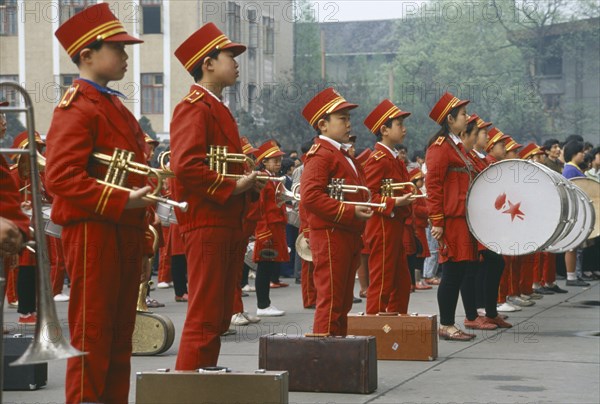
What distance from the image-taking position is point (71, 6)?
158 ft

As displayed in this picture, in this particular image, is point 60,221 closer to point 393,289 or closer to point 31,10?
point 393,289

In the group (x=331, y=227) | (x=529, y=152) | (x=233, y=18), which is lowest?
A: (x=331, y=227)

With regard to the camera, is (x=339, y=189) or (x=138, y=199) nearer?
(x=138, y=199)

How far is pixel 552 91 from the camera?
71.5 meters

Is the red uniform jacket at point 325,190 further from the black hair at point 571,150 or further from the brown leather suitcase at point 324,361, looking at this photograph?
the black hair at point 571,150

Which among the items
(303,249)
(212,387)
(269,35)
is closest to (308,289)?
(303,249)

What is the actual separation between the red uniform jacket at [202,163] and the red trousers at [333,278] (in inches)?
67.7

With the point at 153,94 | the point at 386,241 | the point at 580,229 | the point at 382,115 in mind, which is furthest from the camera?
the point at 153,94

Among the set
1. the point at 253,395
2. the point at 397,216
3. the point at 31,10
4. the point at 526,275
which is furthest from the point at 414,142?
the point at 253,395

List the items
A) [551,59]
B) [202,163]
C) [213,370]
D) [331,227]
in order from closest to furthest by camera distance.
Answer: [213,370], [202,163], [331,227], [551,59]

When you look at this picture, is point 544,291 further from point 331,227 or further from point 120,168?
point 120,168

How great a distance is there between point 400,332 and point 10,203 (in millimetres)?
5451

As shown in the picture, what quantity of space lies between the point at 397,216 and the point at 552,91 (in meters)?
62.4

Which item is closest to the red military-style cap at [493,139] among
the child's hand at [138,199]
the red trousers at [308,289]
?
the red trousers at [308,289]
